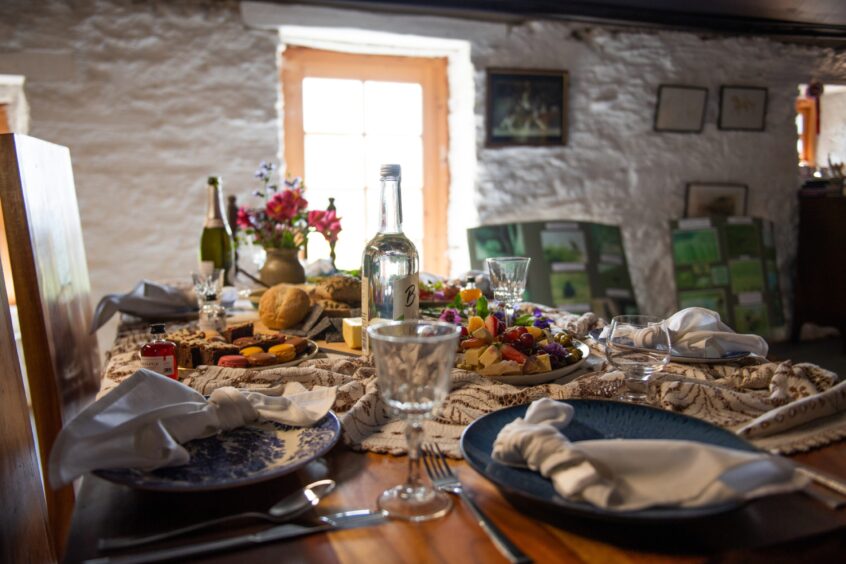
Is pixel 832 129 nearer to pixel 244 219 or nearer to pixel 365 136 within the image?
pixel 365 136

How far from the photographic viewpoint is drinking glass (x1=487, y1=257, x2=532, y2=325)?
1273mm

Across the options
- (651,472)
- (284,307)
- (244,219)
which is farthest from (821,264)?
(651,472)

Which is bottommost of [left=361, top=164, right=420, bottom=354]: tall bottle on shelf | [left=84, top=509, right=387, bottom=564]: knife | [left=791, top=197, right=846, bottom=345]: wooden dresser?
[left=791, top=197, right=846, bottom=345]: wooden dresser

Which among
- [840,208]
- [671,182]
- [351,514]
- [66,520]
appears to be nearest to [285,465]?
[351,514]

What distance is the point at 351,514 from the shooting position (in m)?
0.59

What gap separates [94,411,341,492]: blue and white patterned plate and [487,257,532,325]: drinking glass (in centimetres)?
59

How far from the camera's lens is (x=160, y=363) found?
0.98 meters

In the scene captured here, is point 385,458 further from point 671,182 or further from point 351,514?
point 671,182

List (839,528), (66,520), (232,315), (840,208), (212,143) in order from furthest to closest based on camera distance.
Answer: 1. (840,208)
2. (212,143)
3. (232,315)
4. (66,520)
5. (839,528)

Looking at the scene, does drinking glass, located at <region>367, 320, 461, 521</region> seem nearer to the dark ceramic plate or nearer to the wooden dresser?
the dark ceramic plate

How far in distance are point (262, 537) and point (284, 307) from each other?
92 centimetres

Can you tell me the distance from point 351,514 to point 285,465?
0.31 ft

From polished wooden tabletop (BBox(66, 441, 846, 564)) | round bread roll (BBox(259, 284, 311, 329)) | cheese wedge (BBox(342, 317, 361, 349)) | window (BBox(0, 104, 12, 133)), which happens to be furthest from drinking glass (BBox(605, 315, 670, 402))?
window (BBox(0, 104, 12, 133))

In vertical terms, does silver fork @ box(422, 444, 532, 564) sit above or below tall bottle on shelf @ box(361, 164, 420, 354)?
below
